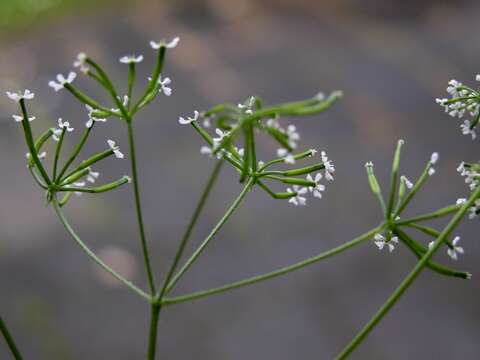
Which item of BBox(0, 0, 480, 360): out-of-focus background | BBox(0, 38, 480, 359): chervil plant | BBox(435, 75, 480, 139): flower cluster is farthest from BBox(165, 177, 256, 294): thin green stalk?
→ BBox(0, 0, 480, 360): out-of-focus background

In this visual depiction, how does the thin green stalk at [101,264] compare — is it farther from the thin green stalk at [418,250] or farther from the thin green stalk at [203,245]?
the thin green stalk at [418,250]

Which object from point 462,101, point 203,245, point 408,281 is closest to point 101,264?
point 203,245

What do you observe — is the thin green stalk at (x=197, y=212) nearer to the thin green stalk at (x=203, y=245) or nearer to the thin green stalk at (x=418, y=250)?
the thin green stalk at (x=203, y=245)

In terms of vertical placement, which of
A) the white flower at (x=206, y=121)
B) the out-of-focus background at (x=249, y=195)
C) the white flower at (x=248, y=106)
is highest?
the white flower at (x=248, y=106)

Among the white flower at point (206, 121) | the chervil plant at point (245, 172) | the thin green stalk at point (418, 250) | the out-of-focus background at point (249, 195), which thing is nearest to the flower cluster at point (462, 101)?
the chervil plant at point (245, 172)

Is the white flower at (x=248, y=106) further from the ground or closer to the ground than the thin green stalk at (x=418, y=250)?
further from the ground

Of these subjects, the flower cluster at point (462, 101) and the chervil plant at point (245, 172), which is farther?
the flower cluster at point (462, 101)

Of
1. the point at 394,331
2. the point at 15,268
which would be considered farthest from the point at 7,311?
the point at 394,331

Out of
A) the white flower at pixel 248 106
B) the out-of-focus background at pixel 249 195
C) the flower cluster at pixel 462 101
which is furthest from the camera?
the out-of-focus background at pixel 249 195

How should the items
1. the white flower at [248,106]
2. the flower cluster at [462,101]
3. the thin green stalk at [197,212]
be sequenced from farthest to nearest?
the flower cluster at [462,101], the white flower at [248,106], the thin green stalk at [197,212]

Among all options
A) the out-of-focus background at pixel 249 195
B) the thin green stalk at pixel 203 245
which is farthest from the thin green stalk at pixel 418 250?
the out-of-focus background at pixel 249 195
